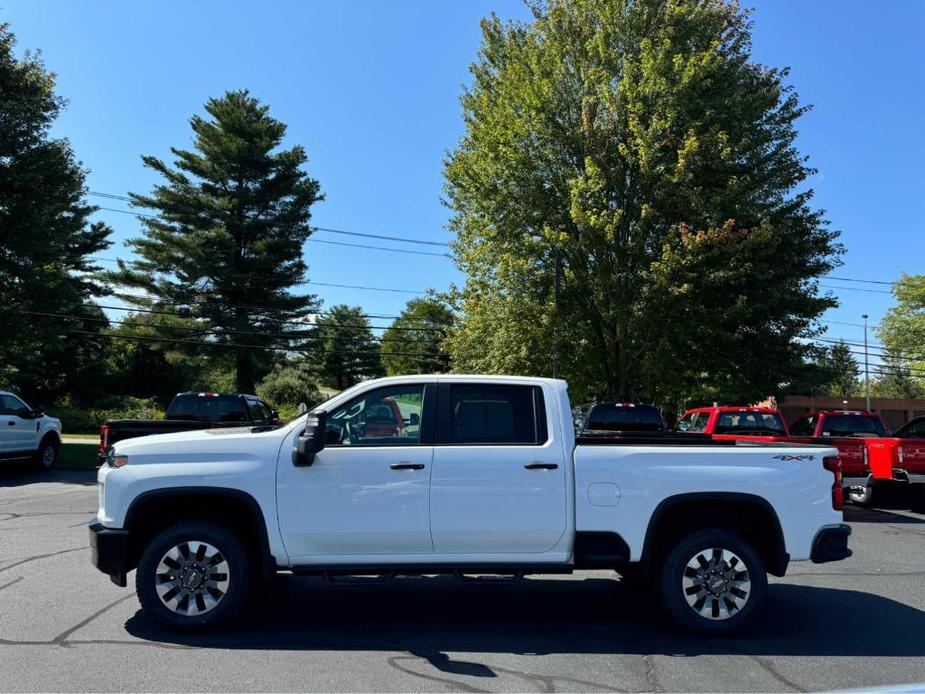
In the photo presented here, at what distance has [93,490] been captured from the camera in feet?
46.4

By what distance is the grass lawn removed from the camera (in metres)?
18.7

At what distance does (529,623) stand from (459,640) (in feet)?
2.39

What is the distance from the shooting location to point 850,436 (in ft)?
47.5

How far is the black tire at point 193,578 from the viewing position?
535 centimetres

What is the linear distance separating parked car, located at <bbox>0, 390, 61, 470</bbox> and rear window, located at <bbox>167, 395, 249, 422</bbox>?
385cm

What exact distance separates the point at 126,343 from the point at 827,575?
155 ft

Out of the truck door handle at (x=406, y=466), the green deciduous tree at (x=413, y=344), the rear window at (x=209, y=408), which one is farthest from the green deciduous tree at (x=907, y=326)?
the truck door handle at (x=406, y=466)

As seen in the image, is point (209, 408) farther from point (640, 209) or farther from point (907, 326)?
point (907, 326)

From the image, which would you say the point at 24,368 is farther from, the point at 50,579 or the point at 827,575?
the point at 827,575

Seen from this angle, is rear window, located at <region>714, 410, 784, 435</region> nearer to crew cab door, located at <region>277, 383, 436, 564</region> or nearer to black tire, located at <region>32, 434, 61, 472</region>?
crew cab door, located at <region>277, 383, 436, 564</region>

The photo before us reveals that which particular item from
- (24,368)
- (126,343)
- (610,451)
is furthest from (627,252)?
(126,343)

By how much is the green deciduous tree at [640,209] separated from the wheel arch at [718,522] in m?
13.9

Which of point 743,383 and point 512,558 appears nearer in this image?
point 512,558

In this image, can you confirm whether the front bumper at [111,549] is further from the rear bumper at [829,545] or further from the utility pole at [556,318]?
the utility pole at [556,318]
